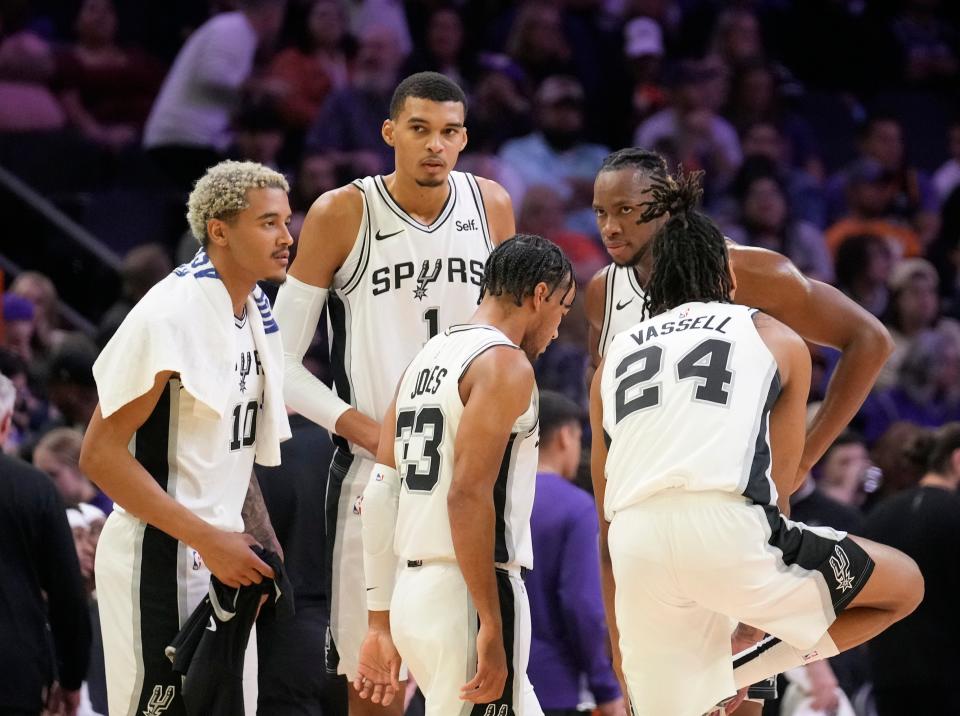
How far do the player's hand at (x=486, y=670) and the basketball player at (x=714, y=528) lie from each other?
0.39m

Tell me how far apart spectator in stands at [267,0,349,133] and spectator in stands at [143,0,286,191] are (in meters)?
0.31

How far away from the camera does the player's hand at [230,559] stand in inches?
196

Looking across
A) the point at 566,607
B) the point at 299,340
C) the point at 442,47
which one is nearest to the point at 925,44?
the point at 442,47

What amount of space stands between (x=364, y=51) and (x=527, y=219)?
1.69 metres

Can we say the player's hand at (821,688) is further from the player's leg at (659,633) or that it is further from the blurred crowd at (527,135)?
the player's leg at (659,633)

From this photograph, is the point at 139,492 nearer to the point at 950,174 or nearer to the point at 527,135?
the point at 527,135

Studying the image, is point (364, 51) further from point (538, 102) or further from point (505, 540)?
point (505, 540)

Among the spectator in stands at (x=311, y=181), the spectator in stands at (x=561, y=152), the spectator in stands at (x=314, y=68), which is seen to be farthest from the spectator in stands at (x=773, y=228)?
the spectator in stands at (x=314, y=68)

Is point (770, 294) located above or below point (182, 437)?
above

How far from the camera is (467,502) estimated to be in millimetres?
4859

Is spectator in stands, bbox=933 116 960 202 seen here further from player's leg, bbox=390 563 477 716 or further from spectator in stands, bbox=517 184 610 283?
player's leg, bbox=390 563 477 716

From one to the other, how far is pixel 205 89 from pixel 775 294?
6.52m

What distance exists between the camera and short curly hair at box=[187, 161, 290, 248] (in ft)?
17.1

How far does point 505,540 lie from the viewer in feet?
16.8
